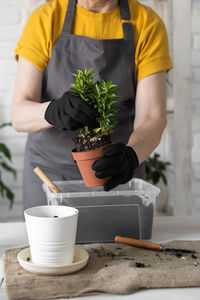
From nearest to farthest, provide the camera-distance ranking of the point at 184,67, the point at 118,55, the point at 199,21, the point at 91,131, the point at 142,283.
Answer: the point at 142,283
the point at 91,131
the point at 118,55
the point at 184,67
the point at 199,21

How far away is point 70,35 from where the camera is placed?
1.52 m

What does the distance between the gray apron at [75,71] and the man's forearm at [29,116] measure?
129 millimetres

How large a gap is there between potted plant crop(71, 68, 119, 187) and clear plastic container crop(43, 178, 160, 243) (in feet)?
0.18

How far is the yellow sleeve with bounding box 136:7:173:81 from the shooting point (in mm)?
1482

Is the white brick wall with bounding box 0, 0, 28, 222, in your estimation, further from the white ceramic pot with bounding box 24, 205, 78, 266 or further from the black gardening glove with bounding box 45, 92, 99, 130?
the white ceramic pot with bounding box 24, 205, 78, 266

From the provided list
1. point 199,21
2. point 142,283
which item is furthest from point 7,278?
point 199,21

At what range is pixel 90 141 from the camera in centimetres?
103

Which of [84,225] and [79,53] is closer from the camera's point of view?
[84,225]

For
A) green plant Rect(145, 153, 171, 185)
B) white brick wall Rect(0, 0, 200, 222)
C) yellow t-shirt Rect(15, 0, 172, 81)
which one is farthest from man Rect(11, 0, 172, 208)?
white brick wall Rect(0, 0, 200, 222)

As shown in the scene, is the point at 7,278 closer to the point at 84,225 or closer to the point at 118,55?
the point at 84,225

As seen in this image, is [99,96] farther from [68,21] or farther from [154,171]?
[154,171]

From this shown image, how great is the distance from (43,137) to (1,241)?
0.56 m

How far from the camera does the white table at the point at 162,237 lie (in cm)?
75

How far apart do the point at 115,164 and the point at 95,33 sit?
0.69 metres
